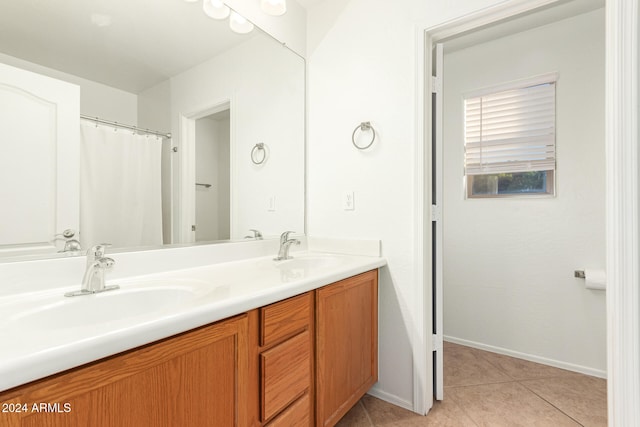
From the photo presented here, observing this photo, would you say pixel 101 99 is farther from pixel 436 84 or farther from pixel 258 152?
pixel 436 84

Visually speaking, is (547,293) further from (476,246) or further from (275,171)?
(275,171)

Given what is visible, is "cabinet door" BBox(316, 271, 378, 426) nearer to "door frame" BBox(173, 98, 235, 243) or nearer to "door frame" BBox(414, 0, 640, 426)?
"door frame" BBox(173, 98, 235, 243)

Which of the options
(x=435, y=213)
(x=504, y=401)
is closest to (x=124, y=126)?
(x=435, y=213)

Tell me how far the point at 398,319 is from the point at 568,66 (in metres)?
2.06

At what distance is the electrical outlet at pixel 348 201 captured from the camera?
1.81m

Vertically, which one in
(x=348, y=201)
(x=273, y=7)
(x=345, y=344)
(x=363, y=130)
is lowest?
(x=345, y=344)

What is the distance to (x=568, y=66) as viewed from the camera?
2.06 meters

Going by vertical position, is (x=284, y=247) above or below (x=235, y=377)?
above

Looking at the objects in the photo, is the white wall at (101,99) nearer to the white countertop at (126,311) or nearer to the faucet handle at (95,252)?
the faucet handle at (95,252)

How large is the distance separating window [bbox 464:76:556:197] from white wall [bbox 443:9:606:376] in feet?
0.20

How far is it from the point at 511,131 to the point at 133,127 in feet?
8.04

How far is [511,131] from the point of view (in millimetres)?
2283

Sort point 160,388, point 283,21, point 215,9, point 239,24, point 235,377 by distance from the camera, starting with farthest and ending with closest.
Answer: point 283,21 → point 239,24 → point 215,9 → point 235,377 → point 160,388

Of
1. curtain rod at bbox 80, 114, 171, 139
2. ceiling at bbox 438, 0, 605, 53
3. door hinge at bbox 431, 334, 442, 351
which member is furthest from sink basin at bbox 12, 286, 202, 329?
ceiling at bbox 438, 0, 605, 53
